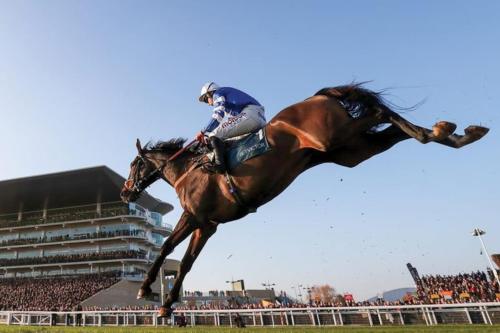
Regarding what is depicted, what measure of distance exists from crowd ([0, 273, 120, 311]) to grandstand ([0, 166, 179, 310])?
0.14m

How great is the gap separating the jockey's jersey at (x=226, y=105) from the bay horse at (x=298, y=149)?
0.68m

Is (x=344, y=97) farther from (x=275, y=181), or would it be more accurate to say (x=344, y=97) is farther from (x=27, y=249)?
(x=27, y=249)

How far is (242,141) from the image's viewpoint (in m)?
4.63

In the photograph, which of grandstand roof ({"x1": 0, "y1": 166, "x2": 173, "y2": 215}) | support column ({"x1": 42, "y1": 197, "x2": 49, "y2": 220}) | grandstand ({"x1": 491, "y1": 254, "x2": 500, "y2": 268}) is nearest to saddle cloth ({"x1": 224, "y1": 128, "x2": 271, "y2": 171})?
grandstand ({"x1": 491, "y1": 254, "x2": 500, "y2": 268})

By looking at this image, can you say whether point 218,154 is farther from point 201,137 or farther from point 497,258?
point 497,258

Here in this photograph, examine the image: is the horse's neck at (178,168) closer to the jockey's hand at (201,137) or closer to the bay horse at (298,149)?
the bay horse at (298,149)

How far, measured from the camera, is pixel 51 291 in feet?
136

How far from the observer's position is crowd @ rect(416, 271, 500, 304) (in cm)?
1684

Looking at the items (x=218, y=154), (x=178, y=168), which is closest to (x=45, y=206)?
(x=178, y=168)

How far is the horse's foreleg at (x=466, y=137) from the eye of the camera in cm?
358

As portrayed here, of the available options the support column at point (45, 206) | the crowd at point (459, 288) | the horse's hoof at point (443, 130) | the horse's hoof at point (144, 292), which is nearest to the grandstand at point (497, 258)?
the horse's hoof at point (443, 130)

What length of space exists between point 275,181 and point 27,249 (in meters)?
62.9

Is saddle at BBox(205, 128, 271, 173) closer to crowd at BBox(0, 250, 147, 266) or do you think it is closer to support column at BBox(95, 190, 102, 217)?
crowd at BBox(0, 250, 147, 266)

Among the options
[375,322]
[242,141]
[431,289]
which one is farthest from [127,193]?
[431,289]
